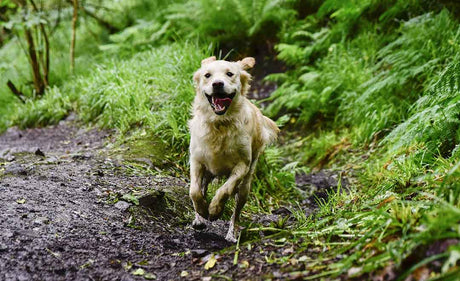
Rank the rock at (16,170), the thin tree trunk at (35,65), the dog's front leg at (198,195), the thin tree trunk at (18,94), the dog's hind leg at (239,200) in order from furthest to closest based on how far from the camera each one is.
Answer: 1. the thin tree trunk at (18,94)
2. the thin tree trunk at (35,65)
3. the rock at (16,170)
4. the dog's hind leg at (239,200)
5. the dog's front leg at (198,195)

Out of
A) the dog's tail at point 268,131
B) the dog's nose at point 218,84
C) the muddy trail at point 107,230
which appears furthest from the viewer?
the dog's tail at point 268,131

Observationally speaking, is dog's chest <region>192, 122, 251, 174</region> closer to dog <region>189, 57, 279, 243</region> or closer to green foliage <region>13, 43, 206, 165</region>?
dog <region>189, 57, 279, 243</region>

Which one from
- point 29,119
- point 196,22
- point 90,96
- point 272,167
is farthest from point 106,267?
point 196,22

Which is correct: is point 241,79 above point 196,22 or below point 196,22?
above

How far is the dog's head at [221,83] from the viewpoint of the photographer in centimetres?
319

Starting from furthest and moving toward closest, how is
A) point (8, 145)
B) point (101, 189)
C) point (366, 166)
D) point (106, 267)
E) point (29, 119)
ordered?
point (29, 119) → point (8, 145) → point (366, 166) → point (101, 189) → point (106, 267)

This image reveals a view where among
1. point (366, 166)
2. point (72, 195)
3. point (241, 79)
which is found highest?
point (241, 79)

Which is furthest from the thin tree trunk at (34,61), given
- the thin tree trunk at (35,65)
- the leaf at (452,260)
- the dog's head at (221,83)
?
the leaf at (452,260)

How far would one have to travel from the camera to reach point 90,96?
6867 millimetres

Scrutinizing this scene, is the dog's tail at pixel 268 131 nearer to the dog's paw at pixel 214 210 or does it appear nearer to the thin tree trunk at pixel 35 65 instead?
the dog's paw at pixel 214 210

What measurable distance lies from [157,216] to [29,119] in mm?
5314

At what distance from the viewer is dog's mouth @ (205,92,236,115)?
3195mm

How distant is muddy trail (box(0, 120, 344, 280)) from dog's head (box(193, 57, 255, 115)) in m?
1.07

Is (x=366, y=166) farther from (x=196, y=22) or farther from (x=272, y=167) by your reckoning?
(x=196, y=22)
